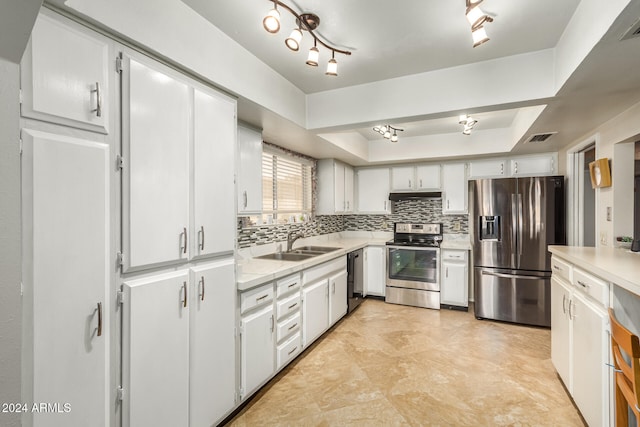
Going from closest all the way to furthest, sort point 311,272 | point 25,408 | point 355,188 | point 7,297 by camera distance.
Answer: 1. point 7,297
2. point 25,408
3. point 311,272
4. point 355,188

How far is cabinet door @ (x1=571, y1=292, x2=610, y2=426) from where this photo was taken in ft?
5.24

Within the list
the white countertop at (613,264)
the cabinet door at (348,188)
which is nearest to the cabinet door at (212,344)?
the white countertop at (613,264)

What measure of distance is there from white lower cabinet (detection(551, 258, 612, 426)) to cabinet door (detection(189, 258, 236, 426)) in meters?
2.13

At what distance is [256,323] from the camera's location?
7.14 feet

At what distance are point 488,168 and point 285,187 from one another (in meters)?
2.92

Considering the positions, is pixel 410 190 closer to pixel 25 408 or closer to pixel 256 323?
pixel 256 323

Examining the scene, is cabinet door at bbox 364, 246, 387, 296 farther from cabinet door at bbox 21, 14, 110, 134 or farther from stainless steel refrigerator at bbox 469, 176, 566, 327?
cabinet door at bbox 21, 14, 110, 134

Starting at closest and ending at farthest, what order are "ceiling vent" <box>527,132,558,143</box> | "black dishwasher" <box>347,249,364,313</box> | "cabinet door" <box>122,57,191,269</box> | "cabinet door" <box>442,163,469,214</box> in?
"cabinet door" <box>122,57,191,269</box> → "ceiling vent" <box>527,132,558,143</box> → "black dishwasher" <box>347,249,364,313</box> → "cabinet door" <box>442,163,469,214</box>

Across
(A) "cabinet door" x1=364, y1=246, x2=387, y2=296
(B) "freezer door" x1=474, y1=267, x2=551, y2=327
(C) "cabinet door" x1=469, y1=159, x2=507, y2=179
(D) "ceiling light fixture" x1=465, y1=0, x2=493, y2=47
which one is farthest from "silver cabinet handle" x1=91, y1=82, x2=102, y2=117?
(C) "cabinet door" x1=469, y1=159, x2=507, y2=179

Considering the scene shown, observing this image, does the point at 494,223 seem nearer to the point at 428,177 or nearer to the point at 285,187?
the point at 428,177

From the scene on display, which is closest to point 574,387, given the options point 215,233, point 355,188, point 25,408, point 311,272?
point 311,272

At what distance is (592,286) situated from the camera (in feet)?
5.74

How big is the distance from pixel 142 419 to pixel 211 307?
0.59 m

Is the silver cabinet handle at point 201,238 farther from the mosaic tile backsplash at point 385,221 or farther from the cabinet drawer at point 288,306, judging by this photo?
the mosaic tile backsplash at point 385,221
